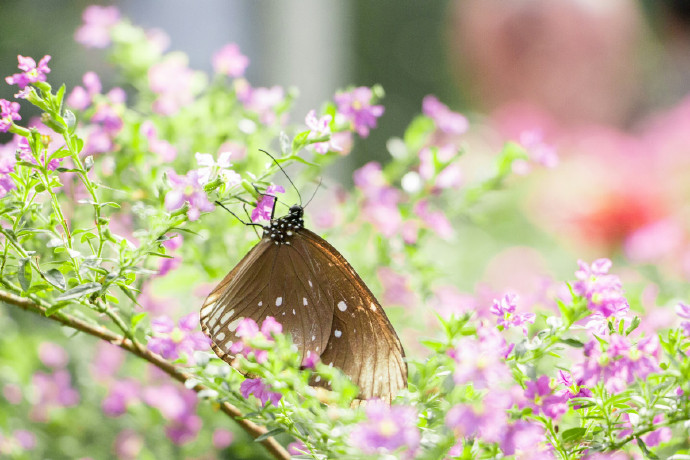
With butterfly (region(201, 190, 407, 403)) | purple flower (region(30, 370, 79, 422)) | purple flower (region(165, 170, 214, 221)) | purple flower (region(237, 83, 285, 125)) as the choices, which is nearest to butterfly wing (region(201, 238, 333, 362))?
butterfly (region(201, 190, 407, 403))

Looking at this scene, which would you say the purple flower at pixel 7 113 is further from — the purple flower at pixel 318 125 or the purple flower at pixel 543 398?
the purple flower at pixel 543 398

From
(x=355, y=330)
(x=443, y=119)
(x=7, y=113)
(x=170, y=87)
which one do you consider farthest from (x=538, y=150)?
(x=7, y=113)

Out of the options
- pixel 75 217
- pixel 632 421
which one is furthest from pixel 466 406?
pixel 75 217

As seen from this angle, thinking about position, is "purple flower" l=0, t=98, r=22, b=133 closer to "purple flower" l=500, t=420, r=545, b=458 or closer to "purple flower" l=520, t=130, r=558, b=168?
"purple flower" l=500, t=420, r=545, b=458

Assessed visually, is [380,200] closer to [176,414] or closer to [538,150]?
[538,150]

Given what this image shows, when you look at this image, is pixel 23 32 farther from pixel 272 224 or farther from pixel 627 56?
pixel 627 56

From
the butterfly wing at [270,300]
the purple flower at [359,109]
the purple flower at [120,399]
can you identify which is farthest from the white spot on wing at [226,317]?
the purple flower at [120,399]
